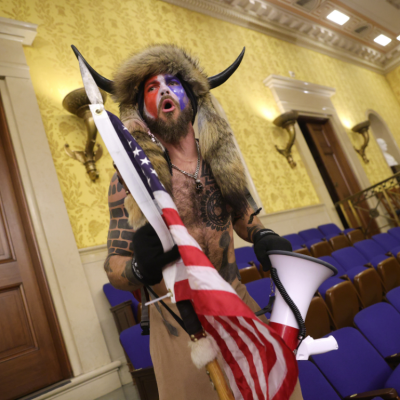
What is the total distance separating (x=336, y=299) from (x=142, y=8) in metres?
5.01

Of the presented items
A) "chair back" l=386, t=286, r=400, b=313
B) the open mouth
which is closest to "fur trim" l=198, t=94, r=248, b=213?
the open mouth

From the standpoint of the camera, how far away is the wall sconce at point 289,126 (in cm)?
624

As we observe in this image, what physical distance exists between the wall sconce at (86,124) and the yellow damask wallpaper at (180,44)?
8cm

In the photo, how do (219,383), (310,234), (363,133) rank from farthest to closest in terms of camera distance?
1. (363,133)
2. (310,234)
3. (219,383)

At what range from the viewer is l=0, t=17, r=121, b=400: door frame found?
2854 millimetres

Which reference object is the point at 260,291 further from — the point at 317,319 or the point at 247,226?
the point at 247,226

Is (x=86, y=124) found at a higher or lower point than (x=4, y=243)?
higher

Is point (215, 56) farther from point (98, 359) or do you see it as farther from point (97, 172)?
point (98, 359)

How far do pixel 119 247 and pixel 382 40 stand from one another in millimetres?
12108

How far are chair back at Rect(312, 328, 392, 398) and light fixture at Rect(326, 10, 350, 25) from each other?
8.84 m

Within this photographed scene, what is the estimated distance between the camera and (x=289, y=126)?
6352 millimetres

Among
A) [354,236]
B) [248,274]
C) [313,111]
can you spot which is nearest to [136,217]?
[248,274]

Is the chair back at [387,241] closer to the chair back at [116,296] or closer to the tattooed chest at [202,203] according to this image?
the chair back at [116,296]

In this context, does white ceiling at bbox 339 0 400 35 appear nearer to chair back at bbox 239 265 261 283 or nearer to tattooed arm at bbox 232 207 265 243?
chair back at bbox 239 265 261 283
